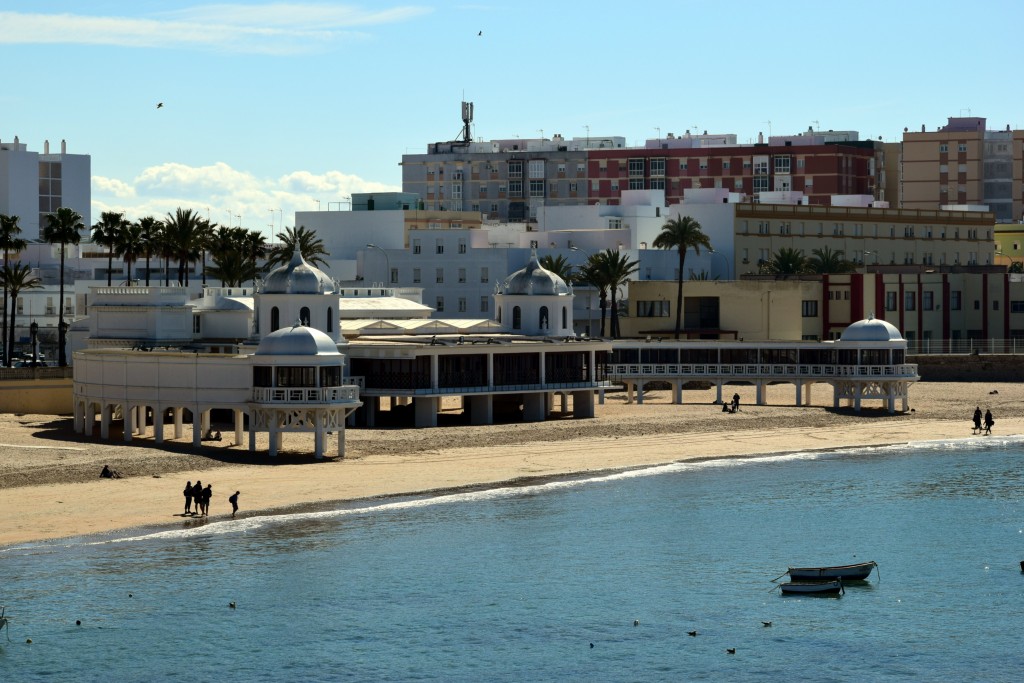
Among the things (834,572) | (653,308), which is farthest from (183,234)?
(834,572)

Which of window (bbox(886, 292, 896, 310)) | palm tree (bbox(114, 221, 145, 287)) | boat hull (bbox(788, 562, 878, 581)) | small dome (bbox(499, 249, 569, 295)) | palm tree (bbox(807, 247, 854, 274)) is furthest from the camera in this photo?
palm tree (bbox(807, 247, 854, 274))

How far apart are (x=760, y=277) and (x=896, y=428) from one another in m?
41.8

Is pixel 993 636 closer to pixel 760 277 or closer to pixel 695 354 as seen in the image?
pixel 695 354

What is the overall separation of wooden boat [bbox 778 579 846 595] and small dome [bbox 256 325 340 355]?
28.5 meters

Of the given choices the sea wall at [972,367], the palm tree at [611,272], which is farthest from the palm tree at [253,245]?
the sea wall at [972,367]

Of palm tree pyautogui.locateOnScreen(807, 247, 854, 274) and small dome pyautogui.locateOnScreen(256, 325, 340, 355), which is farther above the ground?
palm tree pyautogui.locateOnScreen(807, 247, 854, 274)

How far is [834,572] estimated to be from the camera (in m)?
62.5

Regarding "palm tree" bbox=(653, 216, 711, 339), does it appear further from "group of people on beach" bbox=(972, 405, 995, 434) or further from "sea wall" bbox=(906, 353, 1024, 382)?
"group of people on beach" bbox=(972, 405, 995, 434)

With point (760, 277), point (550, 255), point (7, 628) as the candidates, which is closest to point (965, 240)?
point (760, 277)

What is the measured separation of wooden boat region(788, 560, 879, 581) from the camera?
62000 mm

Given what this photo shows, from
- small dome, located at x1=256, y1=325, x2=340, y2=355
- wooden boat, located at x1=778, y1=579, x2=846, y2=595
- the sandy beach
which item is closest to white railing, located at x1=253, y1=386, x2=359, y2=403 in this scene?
small dome, located at x1=256, y1=325, x2=340, y2=355

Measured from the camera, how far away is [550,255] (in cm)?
14212

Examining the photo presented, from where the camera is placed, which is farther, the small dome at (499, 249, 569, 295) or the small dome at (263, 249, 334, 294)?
the small dome at (499, 249, 569, 295)

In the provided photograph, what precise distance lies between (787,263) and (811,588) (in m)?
92.0
